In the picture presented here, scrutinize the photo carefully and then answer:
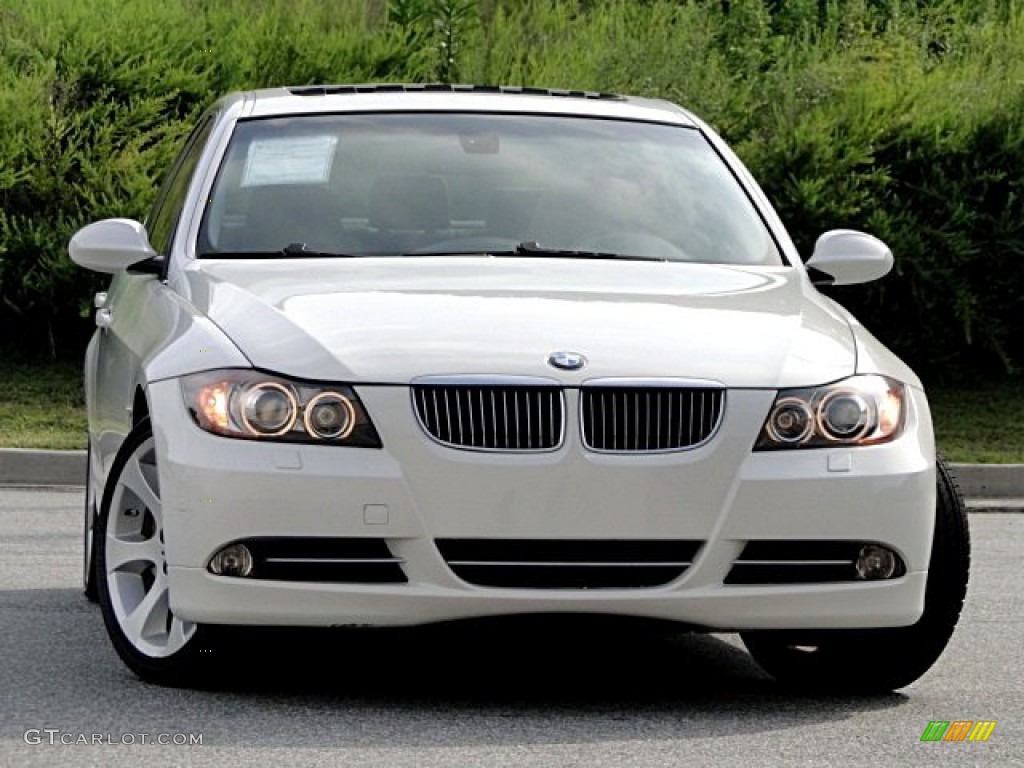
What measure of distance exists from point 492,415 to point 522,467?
149mm

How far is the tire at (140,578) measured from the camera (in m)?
6.23

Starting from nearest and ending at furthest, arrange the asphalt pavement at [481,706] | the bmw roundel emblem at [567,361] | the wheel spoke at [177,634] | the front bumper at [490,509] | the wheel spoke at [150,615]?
1. the asphalt pavement at [481,706]
2. the front bumper at [490,509]
3. the bmw roundel emblem at [567,361]
4. the wheel spoke at [177,634]
5. the wheel spoke at [150,615]

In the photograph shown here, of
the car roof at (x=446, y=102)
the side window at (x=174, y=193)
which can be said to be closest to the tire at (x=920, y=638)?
the car roof at (x=446, y=102)

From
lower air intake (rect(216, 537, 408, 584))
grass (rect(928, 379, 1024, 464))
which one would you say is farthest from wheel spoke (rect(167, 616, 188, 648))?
grass (rect(928, 379, 1024, 464))

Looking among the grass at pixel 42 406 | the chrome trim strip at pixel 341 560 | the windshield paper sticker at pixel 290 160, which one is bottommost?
the grass at pixel 42 406

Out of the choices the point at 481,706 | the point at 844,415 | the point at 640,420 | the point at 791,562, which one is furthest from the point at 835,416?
the point at 481,706

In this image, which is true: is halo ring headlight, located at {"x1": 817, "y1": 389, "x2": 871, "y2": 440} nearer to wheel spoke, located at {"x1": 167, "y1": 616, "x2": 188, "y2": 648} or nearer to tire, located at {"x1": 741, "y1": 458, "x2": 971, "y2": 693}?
tire, located at {"x1": 741, "y1": 458, "x2": 971, "y2": 693}

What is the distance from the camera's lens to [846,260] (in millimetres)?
7262

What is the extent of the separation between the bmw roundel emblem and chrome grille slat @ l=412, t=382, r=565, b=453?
0.08 meters

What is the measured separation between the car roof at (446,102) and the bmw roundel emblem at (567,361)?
194 cm

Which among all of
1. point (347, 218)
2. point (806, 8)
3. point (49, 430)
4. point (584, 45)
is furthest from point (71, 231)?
point (347, 218)

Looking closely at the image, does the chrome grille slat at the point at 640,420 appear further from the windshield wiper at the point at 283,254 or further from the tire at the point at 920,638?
the windshield wiper at the point at 283,254

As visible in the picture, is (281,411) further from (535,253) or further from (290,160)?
(290,160)

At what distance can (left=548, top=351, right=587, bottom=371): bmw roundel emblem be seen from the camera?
5.96 meters
